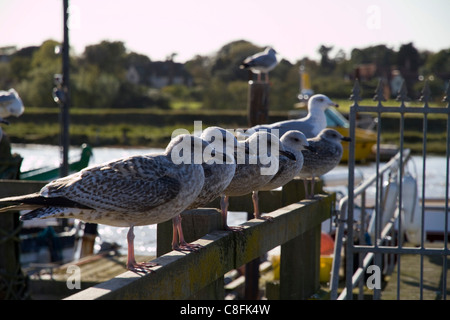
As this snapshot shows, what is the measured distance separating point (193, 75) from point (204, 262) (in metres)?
58.6

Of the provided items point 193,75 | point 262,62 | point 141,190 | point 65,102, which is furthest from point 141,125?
point 141,190

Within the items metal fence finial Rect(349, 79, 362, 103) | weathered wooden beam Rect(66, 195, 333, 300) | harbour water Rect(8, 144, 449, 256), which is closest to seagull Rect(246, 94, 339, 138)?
metal fence finial Rect(349, 79, 362, 103)

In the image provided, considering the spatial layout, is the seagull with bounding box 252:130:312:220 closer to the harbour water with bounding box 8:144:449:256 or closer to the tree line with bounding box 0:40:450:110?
the harbour water with bounding box 8:144:449:256

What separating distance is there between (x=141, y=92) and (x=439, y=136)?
2444 centimetres

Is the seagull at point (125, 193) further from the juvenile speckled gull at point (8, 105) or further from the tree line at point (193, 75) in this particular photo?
the tree line at point (193, 75)

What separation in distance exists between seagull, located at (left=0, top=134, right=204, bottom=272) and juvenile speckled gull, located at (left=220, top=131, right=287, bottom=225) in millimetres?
943

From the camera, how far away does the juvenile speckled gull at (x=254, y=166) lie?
5387 millimetres

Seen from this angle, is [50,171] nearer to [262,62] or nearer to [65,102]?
[65,102]

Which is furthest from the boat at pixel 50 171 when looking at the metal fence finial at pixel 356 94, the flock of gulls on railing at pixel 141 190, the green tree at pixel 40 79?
the green tree at pixel 40 79

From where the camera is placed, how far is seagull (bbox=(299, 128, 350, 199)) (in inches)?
285

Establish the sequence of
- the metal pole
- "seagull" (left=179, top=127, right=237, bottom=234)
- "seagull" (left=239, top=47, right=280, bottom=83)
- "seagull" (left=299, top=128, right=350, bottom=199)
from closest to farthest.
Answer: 1. "seagull" (left=179, top=127, right=237, bottom=234)
2. "seagull" (left=299, top=128, right=350, bottom=199)
3. "seagull" (left=239, top=47, right=280, bottom=83)
4. the metal pole

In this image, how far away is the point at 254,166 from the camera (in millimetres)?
5465
